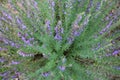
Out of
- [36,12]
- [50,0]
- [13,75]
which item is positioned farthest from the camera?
[13,75]

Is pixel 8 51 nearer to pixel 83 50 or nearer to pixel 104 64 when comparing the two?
pixel 83 50

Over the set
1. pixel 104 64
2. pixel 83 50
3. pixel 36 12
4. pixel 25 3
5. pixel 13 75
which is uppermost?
pixel 25 3

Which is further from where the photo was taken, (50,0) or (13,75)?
(13,75)

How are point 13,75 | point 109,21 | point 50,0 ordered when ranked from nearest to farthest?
point 50,0, point 109,21, point 13,75

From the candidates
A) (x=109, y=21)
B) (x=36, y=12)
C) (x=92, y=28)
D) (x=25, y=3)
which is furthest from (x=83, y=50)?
(x=25, y=3)

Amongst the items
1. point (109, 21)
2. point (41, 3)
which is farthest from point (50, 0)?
point (109, 21)

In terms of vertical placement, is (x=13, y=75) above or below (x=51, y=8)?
below
